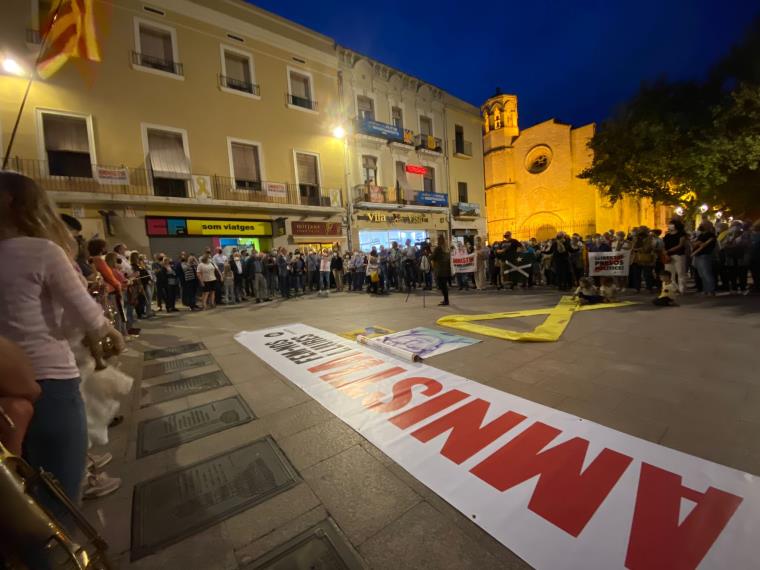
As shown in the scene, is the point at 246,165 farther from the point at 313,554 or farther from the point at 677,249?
the point at 313,554

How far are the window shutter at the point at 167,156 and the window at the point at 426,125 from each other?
50.9 ft

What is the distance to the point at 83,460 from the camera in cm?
142

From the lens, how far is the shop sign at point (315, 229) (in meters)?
17.7

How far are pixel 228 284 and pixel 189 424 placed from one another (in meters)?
9.47

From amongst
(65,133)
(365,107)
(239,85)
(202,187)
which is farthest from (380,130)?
(65,133)

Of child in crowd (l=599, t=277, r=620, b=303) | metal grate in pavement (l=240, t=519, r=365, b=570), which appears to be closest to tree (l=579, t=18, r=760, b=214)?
child in crowd (l=599, t=277, r=620, b=303)

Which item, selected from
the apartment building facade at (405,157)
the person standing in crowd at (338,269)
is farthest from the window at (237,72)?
the person standing in crowd at (338,269)

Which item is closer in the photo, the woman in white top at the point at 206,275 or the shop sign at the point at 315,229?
the woman in white top at the point at 206,275

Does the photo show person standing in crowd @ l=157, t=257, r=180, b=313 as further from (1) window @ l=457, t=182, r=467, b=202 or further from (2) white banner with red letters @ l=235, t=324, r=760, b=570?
(1) window @ l=457, t=182, r=467, b=202

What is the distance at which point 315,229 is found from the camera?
1836cm

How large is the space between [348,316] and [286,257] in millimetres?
6419

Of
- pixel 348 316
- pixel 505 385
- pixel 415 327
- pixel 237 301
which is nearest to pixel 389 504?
pixel 505 385

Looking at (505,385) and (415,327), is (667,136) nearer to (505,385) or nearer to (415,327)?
(415,327)

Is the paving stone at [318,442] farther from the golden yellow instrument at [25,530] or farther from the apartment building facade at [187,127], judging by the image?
the apartment building facade at [187,127]
